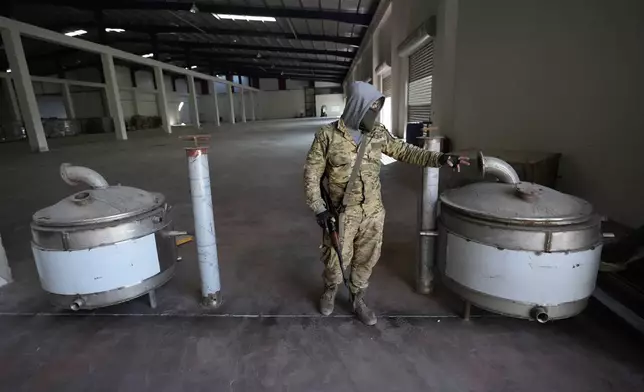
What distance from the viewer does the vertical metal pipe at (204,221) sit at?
6.43 ft

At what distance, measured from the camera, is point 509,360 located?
1669mm

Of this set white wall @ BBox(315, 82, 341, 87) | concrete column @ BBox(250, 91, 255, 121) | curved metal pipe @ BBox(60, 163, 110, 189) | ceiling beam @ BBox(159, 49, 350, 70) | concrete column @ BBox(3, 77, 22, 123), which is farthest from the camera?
white wall @ BBox(315, 82, 341, 87)

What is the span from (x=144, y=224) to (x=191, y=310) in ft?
2.03

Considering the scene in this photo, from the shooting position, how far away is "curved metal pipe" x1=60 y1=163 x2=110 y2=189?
206 cm

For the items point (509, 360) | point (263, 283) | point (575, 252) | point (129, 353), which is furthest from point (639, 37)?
point (129, 353)

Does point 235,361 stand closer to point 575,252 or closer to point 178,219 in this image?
point 575,252

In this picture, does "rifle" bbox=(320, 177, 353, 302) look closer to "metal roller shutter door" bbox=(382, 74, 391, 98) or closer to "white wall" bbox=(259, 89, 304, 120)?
"metal roller shutter door" bbox=(382, 74, 391, 98)

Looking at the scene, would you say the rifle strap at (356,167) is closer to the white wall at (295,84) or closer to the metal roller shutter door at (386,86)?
the metal roller shutter door at (386,86)

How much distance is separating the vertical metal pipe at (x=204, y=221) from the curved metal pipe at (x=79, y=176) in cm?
61

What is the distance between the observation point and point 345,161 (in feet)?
5.90

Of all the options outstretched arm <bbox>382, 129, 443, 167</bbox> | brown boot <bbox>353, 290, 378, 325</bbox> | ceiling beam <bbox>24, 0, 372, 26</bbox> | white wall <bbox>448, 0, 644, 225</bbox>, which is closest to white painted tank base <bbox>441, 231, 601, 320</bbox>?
outstretched arm <bbox>382, 129, 443, 167</bbox>

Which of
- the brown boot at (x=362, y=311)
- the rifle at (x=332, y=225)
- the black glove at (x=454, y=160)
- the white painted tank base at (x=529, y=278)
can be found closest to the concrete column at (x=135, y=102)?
the rifle at (x=332, y=225)

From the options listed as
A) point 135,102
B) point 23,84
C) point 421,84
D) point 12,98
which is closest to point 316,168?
point 421,84

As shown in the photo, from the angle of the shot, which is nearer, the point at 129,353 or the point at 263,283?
the point at 129,353
